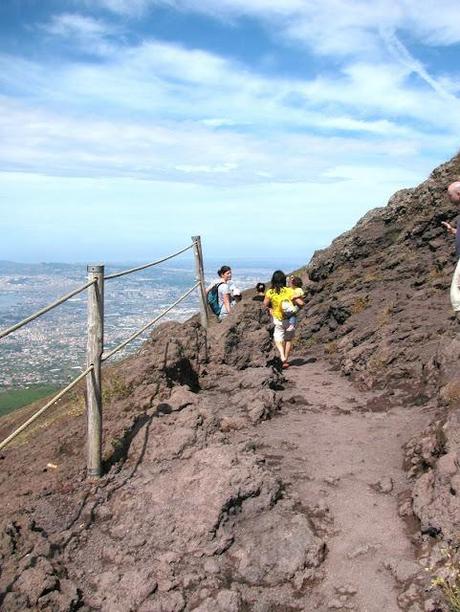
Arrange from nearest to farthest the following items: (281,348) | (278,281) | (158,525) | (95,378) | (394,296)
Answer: (158,525) → (95,378) → (278,281) → (281,348) → (394,296)

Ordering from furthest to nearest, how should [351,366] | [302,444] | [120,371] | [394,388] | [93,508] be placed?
[351,366] → [394,388] → [120,371] → [302,444] → [93,508]

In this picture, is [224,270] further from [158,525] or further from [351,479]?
[158,525]

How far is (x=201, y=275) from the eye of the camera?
13.2m

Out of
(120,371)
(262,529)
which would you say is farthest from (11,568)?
Answer: (120,371)

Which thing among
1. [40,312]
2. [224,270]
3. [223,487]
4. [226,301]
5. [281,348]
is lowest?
[223,487]

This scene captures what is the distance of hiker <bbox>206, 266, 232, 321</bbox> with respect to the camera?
14.6 m

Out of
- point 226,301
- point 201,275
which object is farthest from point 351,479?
point 226,301

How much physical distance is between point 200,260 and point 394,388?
18.8 ft

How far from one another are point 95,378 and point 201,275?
686 cm

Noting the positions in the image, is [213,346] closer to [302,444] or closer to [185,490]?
[302,444]

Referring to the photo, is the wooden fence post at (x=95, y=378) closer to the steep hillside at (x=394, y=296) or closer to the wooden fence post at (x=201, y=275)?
the steep hillside at (x=394, y=296)

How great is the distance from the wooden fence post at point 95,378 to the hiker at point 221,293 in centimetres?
792

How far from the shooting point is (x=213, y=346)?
12.0 metres

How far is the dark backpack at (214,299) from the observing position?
578 inches
